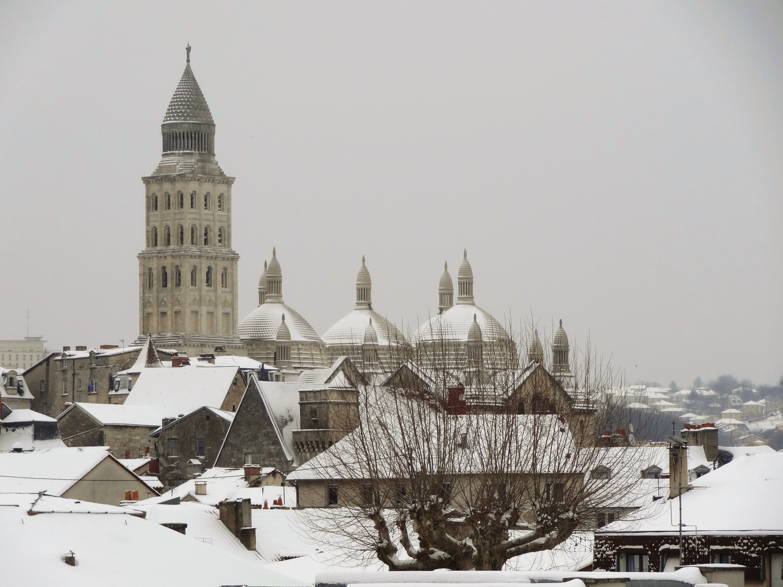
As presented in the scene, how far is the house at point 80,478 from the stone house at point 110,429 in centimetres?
5668

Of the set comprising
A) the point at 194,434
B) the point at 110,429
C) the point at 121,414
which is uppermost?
the point at 121,414

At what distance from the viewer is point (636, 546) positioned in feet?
182

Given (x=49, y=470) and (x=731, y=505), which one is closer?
(x=731, y=505)

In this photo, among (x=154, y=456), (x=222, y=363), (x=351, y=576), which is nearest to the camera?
(x=351, y=576)

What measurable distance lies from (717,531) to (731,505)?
107 inches

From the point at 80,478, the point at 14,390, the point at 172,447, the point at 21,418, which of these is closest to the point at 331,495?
the point at 80,478

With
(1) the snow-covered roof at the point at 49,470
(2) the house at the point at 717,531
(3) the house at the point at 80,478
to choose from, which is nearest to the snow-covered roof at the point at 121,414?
(1) the snow-covered roof at the point at 49,470

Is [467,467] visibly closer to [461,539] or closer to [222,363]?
[461,539]

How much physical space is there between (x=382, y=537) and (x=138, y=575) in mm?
11044

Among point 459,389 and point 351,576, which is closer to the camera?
point 351,576

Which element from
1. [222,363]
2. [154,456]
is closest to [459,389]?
[154,456]

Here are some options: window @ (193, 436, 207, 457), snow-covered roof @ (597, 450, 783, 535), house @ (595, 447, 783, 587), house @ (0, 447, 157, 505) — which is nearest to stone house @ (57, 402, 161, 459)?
window @ (193, 436, 207, 457)

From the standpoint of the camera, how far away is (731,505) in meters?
57.1

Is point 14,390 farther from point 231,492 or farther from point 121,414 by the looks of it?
point 231,492
